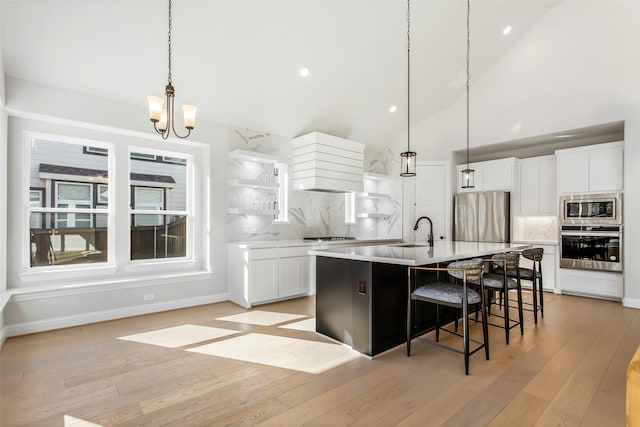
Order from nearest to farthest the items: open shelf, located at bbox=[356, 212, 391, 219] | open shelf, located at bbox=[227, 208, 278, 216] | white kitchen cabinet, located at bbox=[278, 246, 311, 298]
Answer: white kitchen cabinet, located at bbox=[278, 246, 311, 298] < open shelf, located at bbox=[227, 208, 278, 216] < open shelf, located at bbox=[356, 212, 391, 219]

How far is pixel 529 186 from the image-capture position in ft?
19.1

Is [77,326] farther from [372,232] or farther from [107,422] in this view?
[372,232]

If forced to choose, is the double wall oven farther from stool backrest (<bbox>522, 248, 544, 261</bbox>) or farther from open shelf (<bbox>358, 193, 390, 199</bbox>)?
open shelf (<bbox>358, 193, 390, 199</bbox>)

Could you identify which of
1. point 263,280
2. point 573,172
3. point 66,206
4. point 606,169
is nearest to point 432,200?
point 573,172

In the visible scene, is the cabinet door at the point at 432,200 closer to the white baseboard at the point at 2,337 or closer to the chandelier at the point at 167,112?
the chandelier at the point at 167,112

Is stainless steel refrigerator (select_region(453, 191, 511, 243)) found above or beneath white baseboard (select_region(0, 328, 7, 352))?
above

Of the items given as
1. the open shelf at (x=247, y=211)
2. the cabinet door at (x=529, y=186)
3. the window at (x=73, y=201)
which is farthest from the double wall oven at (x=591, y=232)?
the window at (x=73, y=201)

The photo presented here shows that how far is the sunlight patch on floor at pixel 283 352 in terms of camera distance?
268cm

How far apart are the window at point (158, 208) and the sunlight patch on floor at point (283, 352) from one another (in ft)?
6.50

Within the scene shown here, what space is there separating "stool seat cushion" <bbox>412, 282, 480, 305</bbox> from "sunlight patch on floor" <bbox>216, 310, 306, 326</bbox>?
1.77 m

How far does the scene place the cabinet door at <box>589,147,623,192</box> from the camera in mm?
4719

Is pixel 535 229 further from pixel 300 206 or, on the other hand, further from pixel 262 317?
pixel 262 317

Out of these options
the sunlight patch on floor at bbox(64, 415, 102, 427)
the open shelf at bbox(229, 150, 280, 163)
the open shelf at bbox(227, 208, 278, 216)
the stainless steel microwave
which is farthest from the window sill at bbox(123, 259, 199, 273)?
the stainless steel microwave

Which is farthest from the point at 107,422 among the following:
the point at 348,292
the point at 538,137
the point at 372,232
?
the point at 538,137
